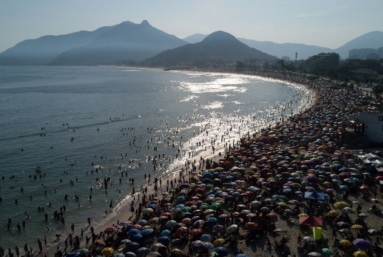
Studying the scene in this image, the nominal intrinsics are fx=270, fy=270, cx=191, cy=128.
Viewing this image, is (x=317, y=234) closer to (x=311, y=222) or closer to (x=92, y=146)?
(x=311, y=222)

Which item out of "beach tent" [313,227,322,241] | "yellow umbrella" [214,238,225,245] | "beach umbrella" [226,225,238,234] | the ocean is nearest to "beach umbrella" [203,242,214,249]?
"yellow umbrella" [214,238,225,245]

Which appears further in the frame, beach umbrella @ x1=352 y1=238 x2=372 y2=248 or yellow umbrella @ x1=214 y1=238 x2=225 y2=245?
yellow umbrella @ x1=214 y1=238 x2=225 y2=245

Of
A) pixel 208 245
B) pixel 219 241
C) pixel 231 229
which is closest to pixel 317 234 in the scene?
pixel 231 229

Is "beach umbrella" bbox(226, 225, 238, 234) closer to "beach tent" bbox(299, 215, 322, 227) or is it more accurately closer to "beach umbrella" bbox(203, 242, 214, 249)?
"beach umbrella" bbox(203, 242, 214, 249)

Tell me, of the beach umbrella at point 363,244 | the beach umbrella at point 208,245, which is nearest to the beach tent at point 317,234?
the beach umbrella at point 363,244

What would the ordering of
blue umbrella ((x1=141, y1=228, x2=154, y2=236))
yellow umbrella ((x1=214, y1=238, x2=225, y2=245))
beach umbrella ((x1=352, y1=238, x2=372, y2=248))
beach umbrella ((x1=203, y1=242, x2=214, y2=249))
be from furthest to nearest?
blue umbrella ((x1=141, y1=228, x2=154, y2=236)), yellow umbrella ((x1=214, y1=238, x2=225, y2=245)), beach umbrella ((x1=203, y1=242, x2=214, y2=249)), beach umbrella ((x1=352, y1=238, x2=372, y2=248))

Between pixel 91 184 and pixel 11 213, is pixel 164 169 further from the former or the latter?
pixel 11 213

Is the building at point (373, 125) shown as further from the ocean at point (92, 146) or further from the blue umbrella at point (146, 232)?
the blue umbrella at point (146, 232)

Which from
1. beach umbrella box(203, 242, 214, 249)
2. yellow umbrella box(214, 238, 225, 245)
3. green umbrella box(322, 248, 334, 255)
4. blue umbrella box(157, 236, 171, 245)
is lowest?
blue umbrella box(157, 236, 171, 245)
